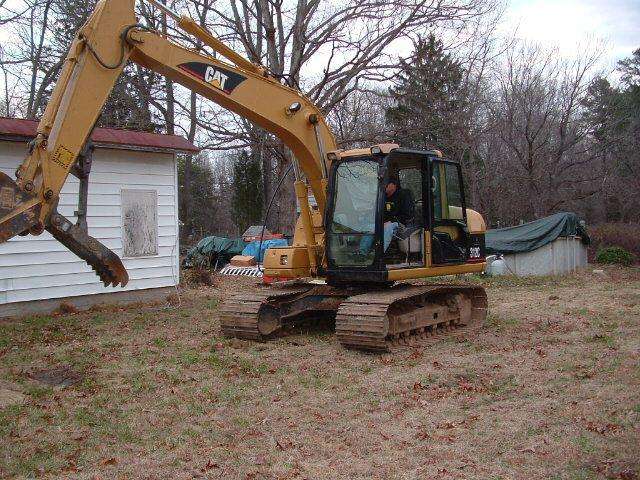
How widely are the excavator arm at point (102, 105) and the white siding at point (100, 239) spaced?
4.09 metres

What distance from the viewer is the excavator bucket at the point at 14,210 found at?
234 inches

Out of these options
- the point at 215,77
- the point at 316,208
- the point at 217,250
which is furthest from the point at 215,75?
the point at 217,250

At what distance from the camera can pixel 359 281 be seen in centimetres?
854

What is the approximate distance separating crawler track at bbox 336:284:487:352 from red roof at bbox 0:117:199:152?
5372 millimetres

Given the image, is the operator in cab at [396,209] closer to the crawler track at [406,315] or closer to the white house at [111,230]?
the crawler track at [406,315]

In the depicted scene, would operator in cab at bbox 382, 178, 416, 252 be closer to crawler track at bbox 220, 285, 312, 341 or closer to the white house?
crawler track at bbox 220, 285, 312, 341

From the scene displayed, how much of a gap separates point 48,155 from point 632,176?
26998mm

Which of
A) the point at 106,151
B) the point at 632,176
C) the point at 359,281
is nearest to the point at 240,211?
the point at 632,176

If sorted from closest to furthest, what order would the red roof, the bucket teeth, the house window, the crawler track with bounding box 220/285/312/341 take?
the bucket teeth → the crawler track with bounding box 220/285/312/341 → the red roof → the house window

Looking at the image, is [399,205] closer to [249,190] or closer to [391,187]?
[391,187]

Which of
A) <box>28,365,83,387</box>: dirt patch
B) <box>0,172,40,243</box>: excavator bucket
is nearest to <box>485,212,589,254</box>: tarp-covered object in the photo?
<box>28,365,83,387</box>: dirt patch

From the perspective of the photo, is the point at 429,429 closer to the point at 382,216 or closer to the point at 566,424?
the point at 566,424

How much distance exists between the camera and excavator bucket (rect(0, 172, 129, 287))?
19.6ft

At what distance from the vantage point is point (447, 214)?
9.06m
